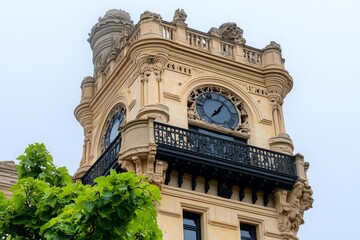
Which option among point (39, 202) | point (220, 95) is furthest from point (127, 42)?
point (39, 202)

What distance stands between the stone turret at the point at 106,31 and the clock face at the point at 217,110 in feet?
25.4

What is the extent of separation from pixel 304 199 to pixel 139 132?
621 centimetres

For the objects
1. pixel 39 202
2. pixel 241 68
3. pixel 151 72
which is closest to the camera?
pixel 39 202

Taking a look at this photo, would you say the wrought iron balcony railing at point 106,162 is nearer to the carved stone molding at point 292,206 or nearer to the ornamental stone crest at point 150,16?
the ornamental stone crest at point 150,16

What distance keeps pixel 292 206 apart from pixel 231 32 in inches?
317

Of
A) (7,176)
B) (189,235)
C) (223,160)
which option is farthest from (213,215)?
(7,176)

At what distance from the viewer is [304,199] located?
27.4 m

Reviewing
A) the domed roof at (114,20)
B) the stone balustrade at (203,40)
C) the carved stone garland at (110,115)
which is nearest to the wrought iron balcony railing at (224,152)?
the carved stone garland at (110,115)

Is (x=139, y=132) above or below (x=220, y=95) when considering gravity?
below

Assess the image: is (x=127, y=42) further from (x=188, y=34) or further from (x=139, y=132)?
(x=139, y=132)

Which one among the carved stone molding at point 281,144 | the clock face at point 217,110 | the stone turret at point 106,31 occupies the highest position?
the stone turret at point 106,31

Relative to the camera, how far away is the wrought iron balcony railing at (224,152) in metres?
26.2

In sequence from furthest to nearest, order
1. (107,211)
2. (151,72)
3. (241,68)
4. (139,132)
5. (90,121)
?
(90,121) < (241,68) < (151,72) < (139,132) < (107,211)

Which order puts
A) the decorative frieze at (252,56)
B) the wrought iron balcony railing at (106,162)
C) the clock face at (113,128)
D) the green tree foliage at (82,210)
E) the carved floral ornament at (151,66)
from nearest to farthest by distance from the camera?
the green tree foliage at (82,210) < the wrought iron balcony railing at (106,162) < the carved floral ornament at (151,66) < the clock face at (113,128) < the decorative frieze at (252,56)
